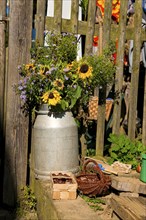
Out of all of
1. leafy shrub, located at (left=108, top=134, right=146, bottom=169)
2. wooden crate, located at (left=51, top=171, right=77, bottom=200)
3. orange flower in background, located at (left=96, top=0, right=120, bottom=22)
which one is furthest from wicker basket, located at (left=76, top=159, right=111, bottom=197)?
orange flower in background, located at (left=96, top=0, right=120, bottom=22)

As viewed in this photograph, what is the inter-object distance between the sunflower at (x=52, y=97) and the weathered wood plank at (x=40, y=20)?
0.68 meters

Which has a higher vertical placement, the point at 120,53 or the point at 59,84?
the point at 120,53

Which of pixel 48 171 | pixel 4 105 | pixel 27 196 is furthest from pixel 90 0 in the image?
pixel 27 196

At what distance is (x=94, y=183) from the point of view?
315cm

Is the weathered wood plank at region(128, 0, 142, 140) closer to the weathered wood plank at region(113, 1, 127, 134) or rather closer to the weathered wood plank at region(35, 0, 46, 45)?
the weathered wood plank at region(113, 1, 127, 134)

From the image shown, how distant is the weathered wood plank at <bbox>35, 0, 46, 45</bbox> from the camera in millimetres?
3582

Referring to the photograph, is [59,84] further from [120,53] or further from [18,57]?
[120,53]

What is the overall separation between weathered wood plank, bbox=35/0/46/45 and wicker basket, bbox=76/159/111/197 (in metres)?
1.29

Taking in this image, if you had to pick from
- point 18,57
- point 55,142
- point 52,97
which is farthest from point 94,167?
point 18,57

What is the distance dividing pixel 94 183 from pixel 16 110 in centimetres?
100

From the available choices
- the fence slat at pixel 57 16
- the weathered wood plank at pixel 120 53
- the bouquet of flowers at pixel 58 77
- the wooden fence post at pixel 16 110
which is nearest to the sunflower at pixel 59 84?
the bouquet of flowers at pixel 58 77

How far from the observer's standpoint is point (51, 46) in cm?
347

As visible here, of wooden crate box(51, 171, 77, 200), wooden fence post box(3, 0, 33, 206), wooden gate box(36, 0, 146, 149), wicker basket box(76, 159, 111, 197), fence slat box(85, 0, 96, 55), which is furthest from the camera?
fence slat box(85, 0, 96, 55)

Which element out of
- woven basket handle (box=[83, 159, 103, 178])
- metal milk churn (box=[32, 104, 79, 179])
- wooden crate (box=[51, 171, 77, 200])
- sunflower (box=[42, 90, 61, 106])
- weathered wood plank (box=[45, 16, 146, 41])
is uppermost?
weathered wood plank (box=[45, 16, 146, 41])
